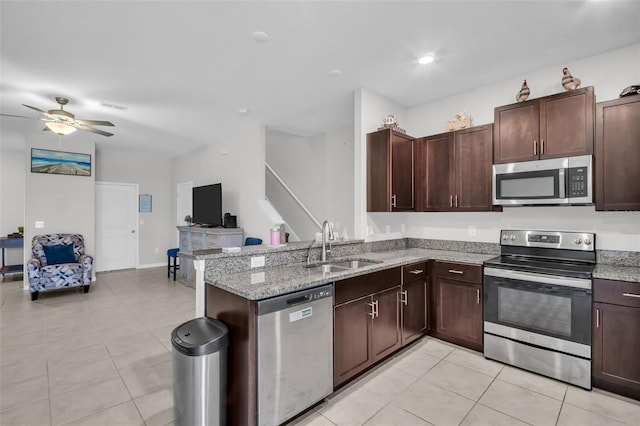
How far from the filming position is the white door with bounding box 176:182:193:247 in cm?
747

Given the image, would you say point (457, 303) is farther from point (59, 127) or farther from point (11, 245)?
point (11, 245)

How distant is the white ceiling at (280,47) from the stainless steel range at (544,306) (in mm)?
1789

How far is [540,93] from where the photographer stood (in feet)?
10.3

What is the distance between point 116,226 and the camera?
7312 mm

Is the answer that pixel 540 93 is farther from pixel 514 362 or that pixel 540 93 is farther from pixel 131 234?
pixel 131 234

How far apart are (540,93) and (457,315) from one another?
2.42 metres

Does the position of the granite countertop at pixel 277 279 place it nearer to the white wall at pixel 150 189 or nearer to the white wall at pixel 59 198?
the white wall at pixel 59 198

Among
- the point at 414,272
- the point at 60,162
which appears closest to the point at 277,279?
the point at 414,272

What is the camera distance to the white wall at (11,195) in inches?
266

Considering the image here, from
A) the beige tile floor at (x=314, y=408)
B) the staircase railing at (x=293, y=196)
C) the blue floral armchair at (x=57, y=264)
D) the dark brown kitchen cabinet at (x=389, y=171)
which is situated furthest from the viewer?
the staircase railing at (x=293, y=196)

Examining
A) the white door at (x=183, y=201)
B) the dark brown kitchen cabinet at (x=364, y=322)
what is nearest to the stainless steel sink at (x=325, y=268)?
the dark brown kitchen cabinet at (x=364, y=322)

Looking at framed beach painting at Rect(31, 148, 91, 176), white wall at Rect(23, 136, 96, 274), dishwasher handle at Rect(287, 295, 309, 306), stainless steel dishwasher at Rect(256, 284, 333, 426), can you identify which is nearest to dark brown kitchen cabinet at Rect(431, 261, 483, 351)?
stainless steel dishwasher at Rect(256, 284, 333, 426)

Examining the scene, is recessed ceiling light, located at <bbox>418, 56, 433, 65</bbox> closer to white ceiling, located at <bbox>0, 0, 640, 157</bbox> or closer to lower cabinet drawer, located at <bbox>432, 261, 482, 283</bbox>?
white ceiling, located at <bbox>0, 0, 640, 157</bbox>

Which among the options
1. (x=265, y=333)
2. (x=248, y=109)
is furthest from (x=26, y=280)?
(x=265, y=333)
